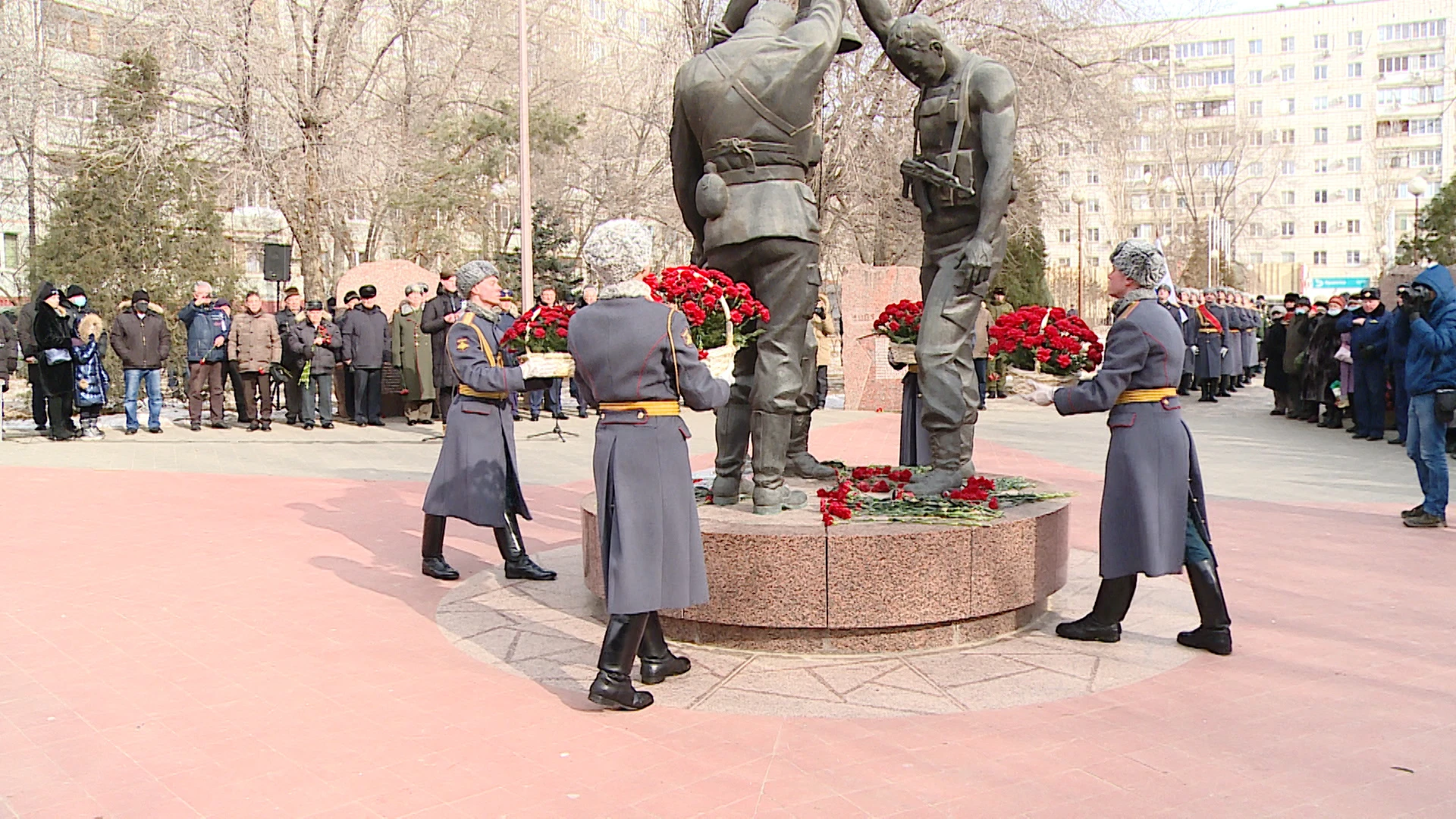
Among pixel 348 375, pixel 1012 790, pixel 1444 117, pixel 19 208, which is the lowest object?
pixel 1012 790

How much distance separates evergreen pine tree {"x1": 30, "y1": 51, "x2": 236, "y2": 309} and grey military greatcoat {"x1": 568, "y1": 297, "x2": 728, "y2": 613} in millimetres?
15965

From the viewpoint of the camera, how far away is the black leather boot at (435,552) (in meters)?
7.55

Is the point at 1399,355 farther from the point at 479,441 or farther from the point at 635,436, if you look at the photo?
the point at 635,436

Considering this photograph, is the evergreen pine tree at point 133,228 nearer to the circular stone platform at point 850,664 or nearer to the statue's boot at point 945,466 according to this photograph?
the circular stone platform at point 850,664

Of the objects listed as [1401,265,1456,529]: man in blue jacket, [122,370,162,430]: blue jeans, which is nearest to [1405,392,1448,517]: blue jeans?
[1401,265,1456,529]: man in blue jacket

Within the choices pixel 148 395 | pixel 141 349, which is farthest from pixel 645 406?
pixel 148 395

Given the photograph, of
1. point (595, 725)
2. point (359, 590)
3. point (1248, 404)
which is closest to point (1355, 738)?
point (595, 725)

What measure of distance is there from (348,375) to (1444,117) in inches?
3074

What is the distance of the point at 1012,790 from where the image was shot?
13.7 ft

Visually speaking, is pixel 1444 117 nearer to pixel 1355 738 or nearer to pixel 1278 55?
pixel 1278 55

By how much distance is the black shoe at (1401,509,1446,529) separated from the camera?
29.7ft

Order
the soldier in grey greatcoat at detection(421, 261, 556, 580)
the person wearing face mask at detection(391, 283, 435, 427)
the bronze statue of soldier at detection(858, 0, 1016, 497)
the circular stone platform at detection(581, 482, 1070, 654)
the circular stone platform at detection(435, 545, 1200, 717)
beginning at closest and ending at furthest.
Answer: the circular stone platform at detection(435, 545, 1200, 717) → the circular stone platform at detection(581, 482, 1070, 654) → the bronze statue of soldier at detection(858, 0, 1016, 497) → the soldier in grey greatcoat at detection(421, 261, 556, 580) → the person wearing face mask at detection(391, 283, 435, 427)

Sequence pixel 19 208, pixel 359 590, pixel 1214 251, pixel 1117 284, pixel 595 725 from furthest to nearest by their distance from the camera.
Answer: pixel 1214 251 < pixel 19 208 < pixel 359 590 < pixel 1117 284 < pixel 595 725

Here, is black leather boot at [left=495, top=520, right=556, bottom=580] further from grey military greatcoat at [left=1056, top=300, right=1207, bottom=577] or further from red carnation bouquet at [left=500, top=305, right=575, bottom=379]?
grey military greatcoat at [left=1056, top=300, right=1207, bottom=577]
